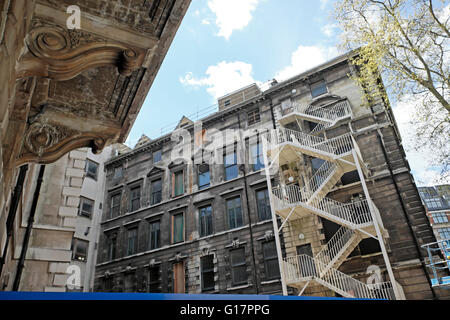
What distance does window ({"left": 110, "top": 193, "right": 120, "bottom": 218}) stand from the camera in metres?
27.8

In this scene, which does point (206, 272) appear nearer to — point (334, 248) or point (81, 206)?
point (334, 248)

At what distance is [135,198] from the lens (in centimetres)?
2736

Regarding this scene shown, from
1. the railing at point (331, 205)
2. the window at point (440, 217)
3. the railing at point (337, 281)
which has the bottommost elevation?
the railing at point (337, 281)

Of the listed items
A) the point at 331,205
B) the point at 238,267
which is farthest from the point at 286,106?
the point at 238,267

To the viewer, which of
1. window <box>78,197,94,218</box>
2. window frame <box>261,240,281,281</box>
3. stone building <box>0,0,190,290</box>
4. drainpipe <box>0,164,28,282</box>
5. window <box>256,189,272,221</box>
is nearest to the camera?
stone building <box>0,0,190,290</box>

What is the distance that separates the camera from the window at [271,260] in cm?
1851

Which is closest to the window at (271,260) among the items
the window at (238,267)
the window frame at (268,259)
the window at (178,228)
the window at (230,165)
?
the window frame at (268,259)

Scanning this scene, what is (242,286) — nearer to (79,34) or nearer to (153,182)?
(153,182)

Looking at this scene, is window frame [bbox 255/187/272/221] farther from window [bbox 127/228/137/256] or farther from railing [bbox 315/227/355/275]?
window [bbox 127/228/137/256]

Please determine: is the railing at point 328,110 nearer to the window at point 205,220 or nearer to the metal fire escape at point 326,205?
the metal fire escape at point 326,205

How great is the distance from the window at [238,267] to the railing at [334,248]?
518 cm

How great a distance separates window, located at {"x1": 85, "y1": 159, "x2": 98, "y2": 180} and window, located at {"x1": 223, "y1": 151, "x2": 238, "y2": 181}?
42.4 feet

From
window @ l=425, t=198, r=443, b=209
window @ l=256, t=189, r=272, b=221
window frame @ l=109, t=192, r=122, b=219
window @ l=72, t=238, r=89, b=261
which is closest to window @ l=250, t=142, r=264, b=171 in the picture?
window @ l=256, t=189, r=272, b=221

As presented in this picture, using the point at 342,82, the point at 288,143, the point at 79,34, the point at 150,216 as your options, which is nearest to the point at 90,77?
the point at 79,34
